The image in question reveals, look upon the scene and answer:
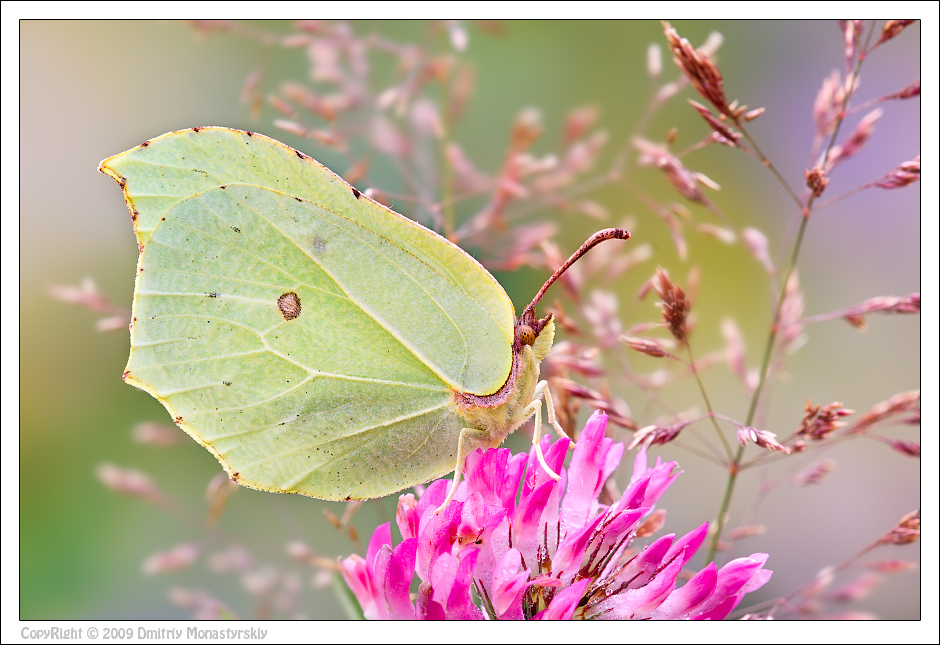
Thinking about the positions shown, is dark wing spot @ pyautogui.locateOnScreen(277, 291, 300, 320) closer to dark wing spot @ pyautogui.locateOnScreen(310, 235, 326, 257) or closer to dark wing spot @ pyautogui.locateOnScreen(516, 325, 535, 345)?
dark wing spot @ pyautogui.locateOnScreen(310, 235, 326, 257)

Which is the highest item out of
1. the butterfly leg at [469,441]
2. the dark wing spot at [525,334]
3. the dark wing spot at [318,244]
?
the dark wing spot at [318,244]

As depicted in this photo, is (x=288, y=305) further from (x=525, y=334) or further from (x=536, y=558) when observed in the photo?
(x=536, y=558)

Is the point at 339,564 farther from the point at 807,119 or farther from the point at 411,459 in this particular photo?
the point at 807,119

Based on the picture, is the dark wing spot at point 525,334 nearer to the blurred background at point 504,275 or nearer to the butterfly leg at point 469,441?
the butterfly leg at point 469,441

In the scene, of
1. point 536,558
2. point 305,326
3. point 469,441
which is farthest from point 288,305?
point 536,558

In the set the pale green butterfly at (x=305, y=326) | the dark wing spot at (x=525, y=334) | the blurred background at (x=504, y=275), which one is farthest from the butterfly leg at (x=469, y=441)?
the blurred background at (x=504, y=275)

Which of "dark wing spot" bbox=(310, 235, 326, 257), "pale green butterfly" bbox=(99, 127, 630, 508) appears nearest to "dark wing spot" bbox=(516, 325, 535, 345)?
"pale green butterfly" bbox=(99, 127, 630, 508)
